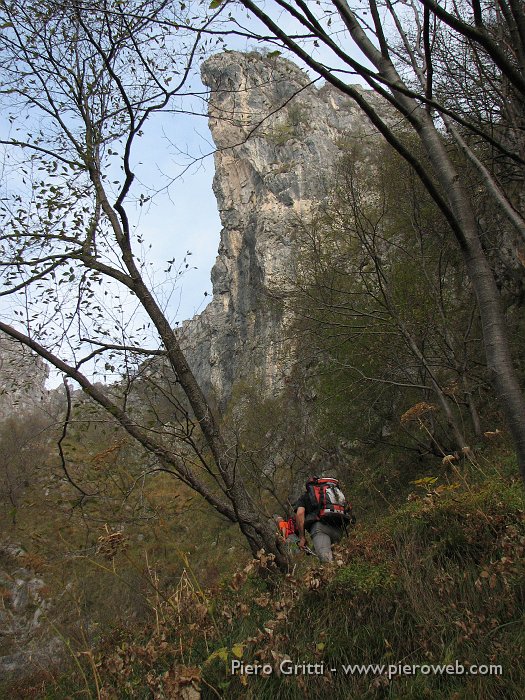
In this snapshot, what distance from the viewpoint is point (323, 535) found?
5.41 metres

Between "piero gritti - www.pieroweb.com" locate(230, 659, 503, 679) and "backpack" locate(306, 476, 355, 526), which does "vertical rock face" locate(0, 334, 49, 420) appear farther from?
"backpack" locate(306, 476, 355, 526)

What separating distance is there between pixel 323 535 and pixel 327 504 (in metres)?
0.36

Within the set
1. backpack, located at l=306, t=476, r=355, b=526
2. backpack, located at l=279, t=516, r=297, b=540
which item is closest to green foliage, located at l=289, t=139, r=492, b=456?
backpack, located at l=306, t=476, r=355, b=526

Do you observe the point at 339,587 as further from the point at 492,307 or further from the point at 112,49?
the point at 112,49

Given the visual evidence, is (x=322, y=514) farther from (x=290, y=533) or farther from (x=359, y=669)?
(x=359, y=669)

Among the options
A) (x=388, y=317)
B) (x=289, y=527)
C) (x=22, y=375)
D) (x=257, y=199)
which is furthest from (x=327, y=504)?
(x=257, y=199)

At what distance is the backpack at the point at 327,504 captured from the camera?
17.8 feet

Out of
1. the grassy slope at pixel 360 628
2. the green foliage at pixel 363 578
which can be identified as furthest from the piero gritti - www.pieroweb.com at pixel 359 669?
the green foliage at pixel 363 578

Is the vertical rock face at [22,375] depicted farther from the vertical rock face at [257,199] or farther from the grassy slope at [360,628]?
the vertical rock face at [257,199]

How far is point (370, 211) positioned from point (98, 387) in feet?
28.6

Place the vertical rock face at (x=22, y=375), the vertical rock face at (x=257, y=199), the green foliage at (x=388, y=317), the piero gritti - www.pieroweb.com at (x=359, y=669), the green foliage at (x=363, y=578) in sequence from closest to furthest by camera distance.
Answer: the piero gritti - www.pieroweb.com at (x=359, y=669), the green foliage at (x=363, y=578), the vertical rock face at (x=22, y=375), the green foliage at (x=388, y=317), the vertical rock face at (x=257, y=199)

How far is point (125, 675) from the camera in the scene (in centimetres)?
262

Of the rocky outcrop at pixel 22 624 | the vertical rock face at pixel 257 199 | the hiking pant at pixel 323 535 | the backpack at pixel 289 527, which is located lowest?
the rocky outcrop at pixel 22 624

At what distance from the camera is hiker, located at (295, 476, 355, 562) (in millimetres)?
5387
